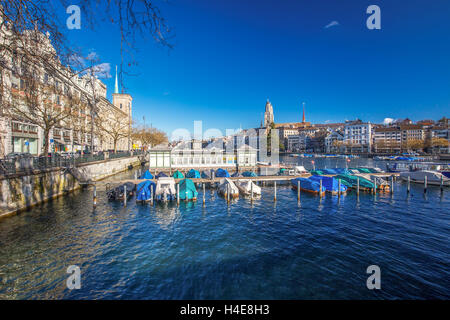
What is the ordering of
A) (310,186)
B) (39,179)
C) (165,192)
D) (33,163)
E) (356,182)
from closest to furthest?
(33,163)
(39,179)
(165,192)
(310,186)
(356,182)

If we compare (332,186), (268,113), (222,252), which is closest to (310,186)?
(332,186)

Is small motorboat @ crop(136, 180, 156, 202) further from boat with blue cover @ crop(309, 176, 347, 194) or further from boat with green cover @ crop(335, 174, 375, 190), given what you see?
boat with green cover @ crop(335, 174, 375, 190)

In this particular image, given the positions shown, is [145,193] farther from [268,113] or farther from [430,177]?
[268,113]

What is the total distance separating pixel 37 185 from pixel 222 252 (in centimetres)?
1985

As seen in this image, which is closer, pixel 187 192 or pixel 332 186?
pixel 187 192

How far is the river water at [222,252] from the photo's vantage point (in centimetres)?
878

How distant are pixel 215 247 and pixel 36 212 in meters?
16.4

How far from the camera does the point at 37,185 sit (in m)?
19.7

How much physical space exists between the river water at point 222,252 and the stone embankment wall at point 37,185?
3.88 ft

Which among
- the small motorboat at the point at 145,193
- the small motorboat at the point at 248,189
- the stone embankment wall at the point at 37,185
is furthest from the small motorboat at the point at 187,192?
the stone embankment wall at the point at 37,185

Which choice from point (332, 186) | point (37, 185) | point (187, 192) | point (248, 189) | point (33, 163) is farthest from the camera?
point (332, 186)

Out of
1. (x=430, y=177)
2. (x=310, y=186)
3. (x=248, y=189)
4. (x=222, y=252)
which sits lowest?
(x=222, y=252)

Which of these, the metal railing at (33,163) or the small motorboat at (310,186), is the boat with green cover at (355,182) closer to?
the small motorboat at (310,186)
